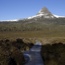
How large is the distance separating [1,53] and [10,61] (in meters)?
2.15

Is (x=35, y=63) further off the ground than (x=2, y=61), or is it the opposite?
(x=2, y=61)

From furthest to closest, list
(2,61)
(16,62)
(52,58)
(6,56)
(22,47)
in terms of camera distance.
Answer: (22,47) < (52,58) < (16,62) < (6,56) < (2,61)

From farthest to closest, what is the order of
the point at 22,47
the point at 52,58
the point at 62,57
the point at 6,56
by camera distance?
the point at 22,47
the point at 52,58
the point at 62,57
the point at 6,56

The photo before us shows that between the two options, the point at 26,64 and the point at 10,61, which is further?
the point at 26,64

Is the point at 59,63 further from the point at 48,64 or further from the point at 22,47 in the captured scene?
the point at 22,47

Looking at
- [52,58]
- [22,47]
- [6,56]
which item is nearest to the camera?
[6,56]

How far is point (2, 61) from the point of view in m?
34.1

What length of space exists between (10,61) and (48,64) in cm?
858

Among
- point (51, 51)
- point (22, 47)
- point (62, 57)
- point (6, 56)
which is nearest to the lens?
point (6, 56)

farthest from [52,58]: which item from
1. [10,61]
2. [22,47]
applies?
[22,47]

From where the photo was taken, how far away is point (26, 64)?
157ft

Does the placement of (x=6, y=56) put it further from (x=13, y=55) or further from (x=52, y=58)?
(x=52, y=58)

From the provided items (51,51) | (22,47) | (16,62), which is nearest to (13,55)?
(16,62)

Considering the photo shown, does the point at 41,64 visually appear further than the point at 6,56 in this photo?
Yes
